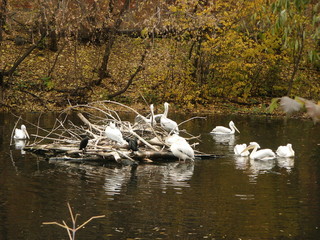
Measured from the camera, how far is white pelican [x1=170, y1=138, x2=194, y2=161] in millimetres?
15023

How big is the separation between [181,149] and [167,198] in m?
3.92

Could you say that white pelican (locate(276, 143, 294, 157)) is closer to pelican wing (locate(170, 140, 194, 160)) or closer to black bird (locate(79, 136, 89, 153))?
pelican wing (locate(170, 140, 194, 160))

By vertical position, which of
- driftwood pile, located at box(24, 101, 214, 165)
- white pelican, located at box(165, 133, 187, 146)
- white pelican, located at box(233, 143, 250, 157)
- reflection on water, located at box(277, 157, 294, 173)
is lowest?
reflection on water, located at box(277, 157, 294, 173)

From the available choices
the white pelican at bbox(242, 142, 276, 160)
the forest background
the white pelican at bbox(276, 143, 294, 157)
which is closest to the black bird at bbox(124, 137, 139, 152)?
the white pelican at bbox(242, 142, 276, 160)

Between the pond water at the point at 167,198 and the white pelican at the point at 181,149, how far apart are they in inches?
11.1

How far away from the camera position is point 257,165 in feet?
50.5

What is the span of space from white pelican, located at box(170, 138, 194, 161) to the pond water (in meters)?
0.28

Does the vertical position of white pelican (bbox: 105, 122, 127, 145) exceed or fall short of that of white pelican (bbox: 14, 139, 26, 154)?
it exceeds it

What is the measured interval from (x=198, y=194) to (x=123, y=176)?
220 cm

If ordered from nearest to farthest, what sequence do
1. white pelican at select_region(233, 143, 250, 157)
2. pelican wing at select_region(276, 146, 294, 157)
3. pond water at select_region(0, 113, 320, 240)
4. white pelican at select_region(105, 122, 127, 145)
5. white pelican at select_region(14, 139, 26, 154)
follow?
1. pond water at select_region(0, 113, 320, 240)
2. white pelican at select_region(105, 122, 127, 145)
3. pelican wing at select_region(276, 146, 294, 157)
4. white pelican at select_region(233, 143, 250, 157)
5. white pelican at select_region(14, 139, 26, 154)

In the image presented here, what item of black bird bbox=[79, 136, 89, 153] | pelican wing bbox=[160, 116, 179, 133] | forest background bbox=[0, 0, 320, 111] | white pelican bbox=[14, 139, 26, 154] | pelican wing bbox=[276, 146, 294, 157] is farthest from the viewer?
forest background bbox=[0, 0, 320, 111]

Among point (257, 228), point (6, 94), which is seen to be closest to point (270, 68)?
point (6, 94)

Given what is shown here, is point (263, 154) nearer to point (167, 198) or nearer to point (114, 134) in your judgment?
point (114, 134)

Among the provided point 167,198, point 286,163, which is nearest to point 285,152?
point 286,163
